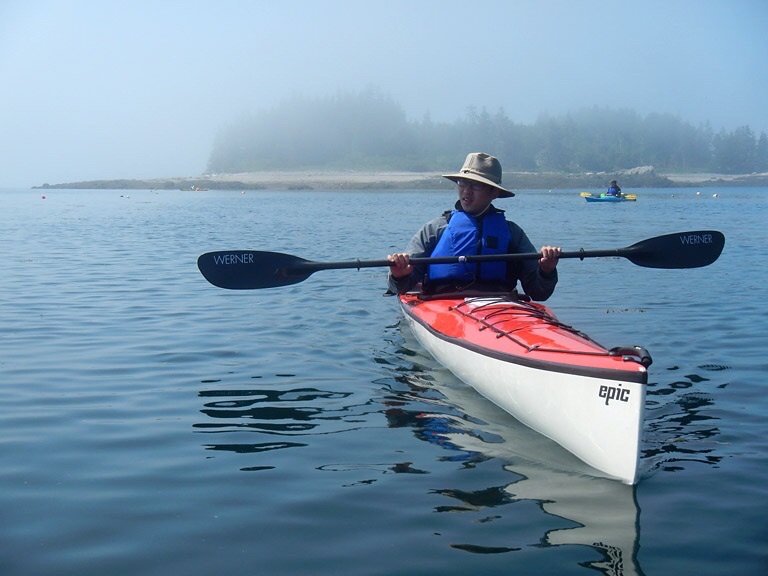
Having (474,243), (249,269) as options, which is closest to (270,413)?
(249,269)

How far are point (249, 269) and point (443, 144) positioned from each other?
16756 centimetres

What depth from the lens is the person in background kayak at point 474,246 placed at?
25.7ft

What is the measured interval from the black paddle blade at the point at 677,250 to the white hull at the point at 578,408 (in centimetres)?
265

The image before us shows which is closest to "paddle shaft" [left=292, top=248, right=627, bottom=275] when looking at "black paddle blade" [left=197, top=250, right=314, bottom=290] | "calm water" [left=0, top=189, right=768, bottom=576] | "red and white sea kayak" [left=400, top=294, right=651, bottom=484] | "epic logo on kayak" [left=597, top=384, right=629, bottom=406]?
"red and white sea kayak" [left=400, top=294, right=651, bottom=484]

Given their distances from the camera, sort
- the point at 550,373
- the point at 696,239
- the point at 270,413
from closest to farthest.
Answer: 1. the point at 550,373
2. the point at 270,413
3. the point at 696,239

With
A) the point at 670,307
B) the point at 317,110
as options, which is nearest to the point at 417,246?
the point at 670,307

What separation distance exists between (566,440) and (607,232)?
19.9 meters

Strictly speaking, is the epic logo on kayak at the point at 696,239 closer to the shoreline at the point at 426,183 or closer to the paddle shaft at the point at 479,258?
the paddle shaft at the point at 479,258

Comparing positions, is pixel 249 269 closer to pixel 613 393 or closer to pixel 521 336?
pixel 521 336

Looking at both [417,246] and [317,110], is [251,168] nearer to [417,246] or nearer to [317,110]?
[317,110]

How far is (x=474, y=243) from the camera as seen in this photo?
7.91m

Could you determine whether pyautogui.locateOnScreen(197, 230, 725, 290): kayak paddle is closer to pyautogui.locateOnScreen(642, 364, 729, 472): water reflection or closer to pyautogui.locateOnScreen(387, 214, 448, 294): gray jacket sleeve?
pyautogui.locateOnScreen(387, 214, 448, 294): gray jacket sleeve

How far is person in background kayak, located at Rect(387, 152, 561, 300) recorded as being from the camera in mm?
7836

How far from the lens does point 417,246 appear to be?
8180 millimetres
